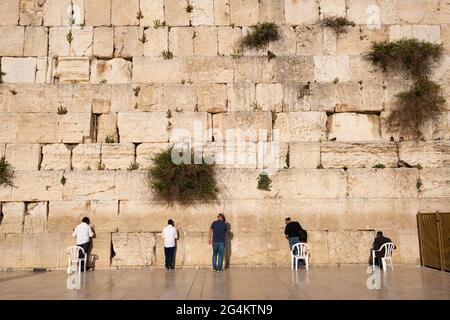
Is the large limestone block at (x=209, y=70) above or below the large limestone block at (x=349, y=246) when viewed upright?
above

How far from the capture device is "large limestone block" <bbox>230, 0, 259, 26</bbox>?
12617 millimetres

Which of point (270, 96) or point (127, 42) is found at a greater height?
point (127, 42)

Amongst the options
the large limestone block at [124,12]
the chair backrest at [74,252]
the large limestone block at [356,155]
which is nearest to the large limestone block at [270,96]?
the large limestone block at [356,155]

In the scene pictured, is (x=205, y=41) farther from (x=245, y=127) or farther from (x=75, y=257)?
(x=75, y=257)

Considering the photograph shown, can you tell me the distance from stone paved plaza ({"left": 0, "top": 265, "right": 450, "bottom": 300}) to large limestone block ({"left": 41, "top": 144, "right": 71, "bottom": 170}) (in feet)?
9.01

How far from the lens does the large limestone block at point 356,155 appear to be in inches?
449

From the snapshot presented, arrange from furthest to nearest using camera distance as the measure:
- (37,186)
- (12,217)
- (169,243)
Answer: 1. (37,186)
2. (12,217)
3. (169,243)

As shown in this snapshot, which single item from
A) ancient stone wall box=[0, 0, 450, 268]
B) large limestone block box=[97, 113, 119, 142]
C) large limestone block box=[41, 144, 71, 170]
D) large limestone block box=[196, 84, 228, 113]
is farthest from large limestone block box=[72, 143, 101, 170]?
large limestone block box=[196, 84, 228, 113]

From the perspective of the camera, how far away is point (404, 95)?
39.2 feet

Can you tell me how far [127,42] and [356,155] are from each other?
708cm

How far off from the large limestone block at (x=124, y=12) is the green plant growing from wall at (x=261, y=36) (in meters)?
3.23

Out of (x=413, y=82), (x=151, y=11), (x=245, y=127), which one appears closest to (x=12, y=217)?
(x=245, y=127)

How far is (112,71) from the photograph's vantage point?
1223cm

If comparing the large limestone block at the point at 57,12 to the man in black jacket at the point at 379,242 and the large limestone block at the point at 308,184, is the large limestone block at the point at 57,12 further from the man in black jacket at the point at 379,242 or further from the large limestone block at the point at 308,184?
the man in black jacket at the point at 379,242
